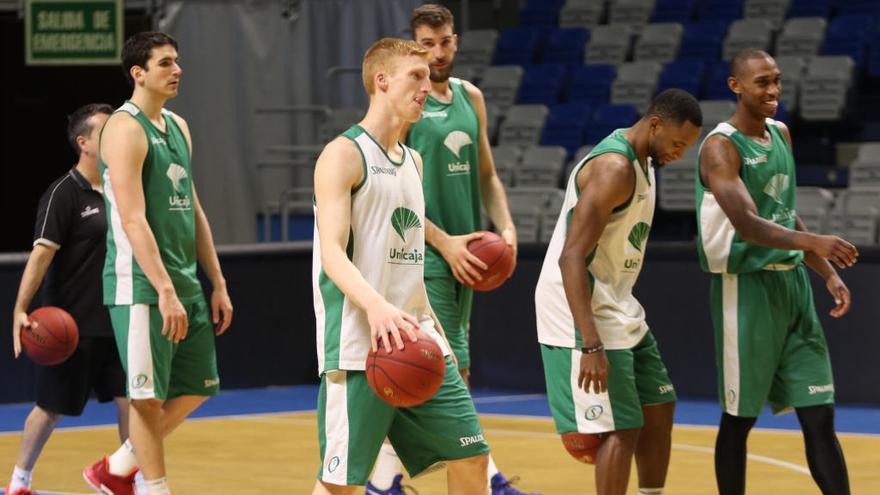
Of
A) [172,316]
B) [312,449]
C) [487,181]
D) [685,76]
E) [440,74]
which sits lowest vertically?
[312,449]

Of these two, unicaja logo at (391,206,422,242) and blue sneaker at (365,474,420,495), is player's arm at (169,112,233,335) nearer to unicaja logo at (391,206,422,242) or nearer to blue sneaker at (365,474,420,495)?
blue sneaker at (365,474,420,495)

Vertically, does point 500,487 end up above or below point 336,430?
below

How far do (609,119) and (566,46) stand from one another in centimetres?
174

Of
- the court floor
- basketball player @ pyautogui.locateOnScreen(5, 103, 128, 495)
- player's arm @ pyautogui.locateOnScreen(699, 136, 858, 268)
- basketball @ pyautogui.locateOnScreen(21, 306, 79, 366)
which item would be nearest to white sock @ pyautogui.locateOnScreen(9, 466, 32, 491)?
basketball player @ pyautogui.locateOnScreen(5, 103, 128, 495)

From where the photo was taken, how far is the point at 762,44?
14.4 metres

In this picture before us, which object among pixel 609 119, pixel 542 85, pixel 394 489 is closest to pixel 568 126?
pixel 609 119

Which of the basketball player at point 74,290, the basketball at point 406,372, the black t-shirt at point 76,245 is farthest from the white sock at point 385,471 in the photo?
the basketball at point 406,372

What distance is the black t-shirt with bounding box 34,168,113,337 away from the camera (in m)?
7.84

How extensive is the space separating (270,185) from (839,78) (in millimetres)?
5592

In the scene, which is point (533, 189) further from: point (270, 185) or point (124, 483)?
point (124, 483)

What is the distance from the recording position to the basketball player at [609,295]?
5.71 meters

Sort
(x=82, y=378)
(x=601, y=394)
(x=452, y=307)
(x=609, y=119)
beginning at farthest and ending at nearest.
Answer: (x=609, y=119) < (x=82, y=378) < (x=452, y=307) < (x=601, y=394)

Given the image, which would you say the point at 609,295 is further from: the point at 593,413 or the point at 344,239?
the point at 344,239

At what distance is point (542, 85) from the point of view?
15.6 meters
